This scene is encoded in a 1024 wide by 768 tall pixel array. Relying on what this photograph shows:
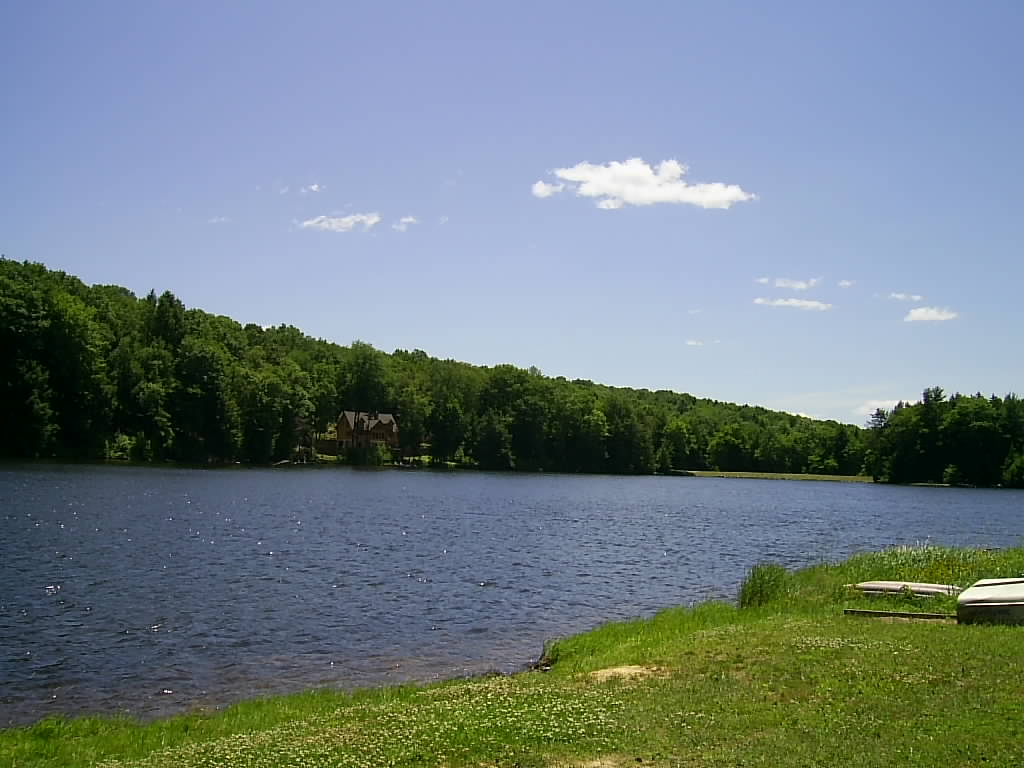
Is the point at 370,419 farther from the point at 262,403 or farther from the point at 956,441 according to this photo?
the point at 956,441

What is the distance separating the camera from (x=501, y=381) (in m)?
156

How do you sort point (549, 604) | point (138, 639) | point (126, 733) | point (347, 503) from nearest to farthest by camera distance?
point (126, 733) → point (138, 639) → point (549, 604) → point (347, 503)

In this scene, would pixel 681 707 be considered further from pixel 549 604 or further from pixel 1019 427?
pixel 1019 427

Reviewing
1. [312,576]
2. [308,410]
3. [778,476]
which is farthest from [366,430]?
[312,576]

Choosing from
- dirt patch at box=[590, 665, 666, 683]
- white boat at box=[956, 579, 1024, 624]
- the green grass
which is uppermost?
white boat at box=[956, 579, 1024, 624]

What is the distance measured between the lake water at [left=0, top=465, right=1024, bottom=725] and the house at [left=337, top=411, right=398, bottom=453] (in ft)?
235

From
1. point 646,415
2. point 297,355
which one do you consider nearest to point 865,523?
point 646,415

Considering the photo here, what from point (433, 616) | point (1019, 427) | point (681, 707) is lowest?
point (433, 616)

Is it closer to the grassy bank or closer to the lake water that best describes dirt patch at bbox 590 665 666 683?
the grassy bank

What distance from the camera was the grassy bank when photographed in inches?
388

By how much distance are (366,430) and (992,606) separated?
5319 inches

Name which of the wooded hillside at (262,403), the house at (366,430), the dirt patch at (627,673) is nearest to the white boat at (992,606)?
the dirt patch at (627,673)

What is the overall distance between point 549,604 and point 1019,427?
435 feet

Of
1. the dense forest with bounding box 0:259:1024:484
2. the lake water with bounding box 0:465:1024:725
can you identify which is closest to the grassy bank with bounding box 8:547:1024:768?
the lake water with bounding box 0:465:1024:725
